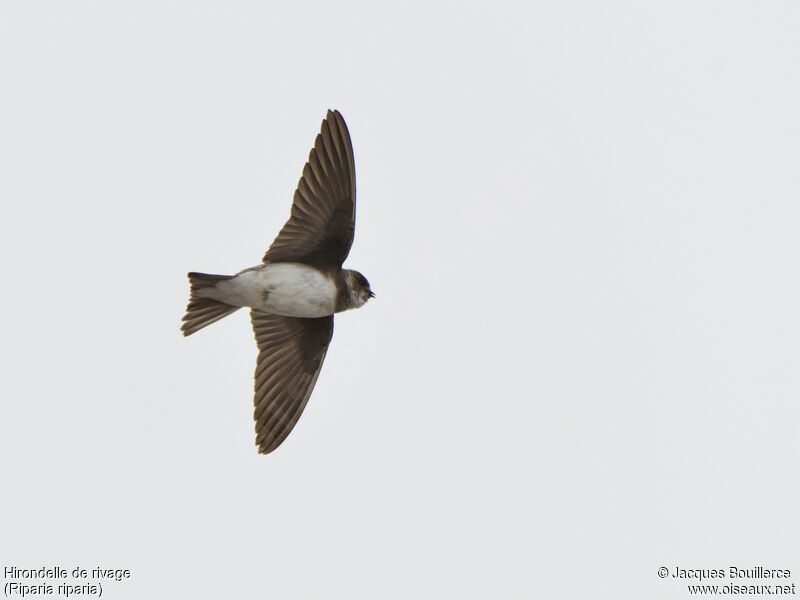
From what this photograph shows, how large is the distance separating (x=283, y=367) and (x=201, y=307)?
0.94 m

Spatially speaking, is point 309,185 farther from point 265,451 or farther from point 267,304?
point 265,451

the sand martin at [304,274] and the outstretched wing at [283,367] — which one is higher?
the sand martin at [304,274]

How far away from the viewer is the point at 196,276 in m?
6.98

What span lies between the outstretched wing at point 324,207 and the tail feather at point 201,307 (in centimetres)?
41

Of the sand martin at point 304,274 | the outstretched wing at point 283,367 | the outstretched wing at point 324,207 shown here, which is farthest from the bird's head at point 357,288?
the outstretched wing at point 283,367

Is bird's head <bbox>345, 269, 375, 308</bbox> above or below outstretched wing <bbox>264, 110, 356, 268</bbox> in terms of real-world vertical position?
below

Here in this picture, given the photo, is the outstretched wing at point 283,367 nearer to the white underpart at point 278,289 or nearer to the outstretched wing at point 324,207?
the white underpart at point 278,289

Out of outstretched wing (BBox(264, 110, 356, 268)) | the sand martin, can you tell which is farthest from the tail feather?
outstretched wing (BBox(264, 110, 356, 268))

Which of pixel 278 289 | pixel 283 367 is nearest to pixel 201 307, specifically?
pixel 278 289

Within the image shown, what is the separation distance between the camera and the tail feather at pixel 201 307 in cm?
698

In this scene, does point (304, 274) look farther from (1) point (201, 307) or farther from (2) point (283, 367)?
(2) point (283, 367)

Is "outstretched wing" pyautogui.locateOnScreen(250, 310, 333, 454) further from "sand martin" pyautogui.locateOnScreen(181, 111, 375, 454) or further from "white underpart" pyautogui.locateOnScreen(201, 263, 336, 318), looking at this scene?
"white underpart" pyautogui.locateOnScreen(201, 263, 336, 318)

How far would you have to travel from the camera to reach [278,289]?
281 inches

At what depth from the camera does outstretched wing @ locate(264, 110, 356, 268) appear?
701 centimetres
